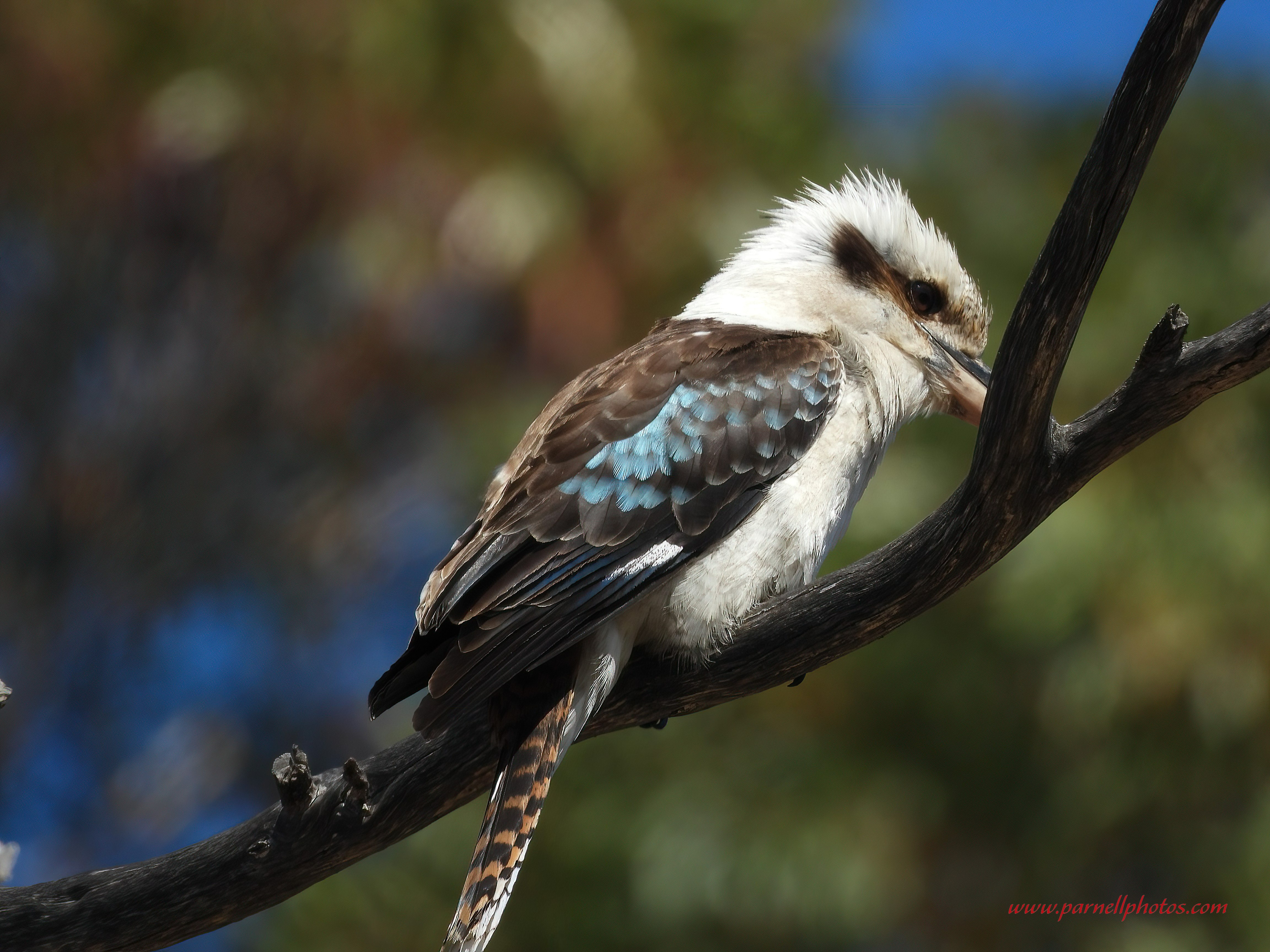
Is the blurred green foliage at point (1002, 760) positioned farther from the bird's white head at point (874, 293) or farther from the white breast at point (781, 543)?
the white breast at point (781, 543)

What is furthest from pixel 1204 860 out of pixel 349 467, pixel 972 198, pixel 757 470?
pixel 349 467

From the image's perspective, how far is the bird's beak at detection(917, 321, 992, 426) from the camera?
2.80 metres

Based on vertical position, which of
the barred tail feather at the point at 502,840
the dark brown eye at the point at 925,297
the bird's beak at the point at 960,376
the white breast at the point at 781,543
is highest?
the dark brown eye at the point at 925,297

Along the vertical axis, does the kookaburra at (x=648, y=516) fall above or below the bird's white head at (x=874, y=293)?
below

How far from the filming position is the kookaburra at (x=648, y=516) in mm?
2135

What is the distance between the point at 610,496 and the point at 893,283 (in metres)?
0.98

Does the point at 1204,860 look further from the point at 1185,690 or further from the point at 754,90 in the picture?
the point at 754,90

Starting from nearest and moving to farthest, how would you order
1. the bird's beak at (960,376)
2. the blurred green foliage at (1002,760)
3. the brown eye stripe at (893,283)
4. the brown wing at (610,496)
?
1. the brown wing at (610,496)
2. the bird's beak at (960,376)
3. the brown eye stripe at (893,283)
4. the blurred green foliage at (1002,760)

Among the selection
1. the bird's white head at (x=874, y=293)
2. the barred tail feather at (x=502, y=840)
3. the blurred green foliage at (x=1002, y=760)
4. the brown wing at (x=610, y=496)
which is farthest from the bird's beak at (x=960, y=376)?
the blurred green foliage at (x=1002, y=760)

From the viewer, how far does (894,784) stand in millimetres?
6262

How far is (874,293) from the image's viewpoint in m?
2.94

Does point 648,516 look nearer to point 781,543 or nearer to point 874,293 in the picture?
point 781,543

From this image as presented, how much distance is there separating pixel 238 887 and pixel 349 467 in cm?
734

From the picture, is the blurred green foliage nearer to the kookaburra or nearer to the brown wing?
the kookaburra
